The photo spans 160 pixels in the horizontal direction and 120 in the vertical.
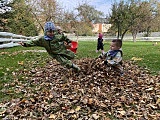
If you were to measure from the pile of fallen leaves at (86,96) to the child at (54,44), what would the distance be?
33 centimetres

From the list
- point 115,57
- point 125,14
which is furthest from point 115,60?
point 125,14

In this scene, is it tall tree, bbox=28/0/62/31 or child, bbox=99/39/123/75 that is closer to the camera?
child, bbox=99/39/123/75

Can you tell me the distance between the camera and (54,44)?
16.9 feet

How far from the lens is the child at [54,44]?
499cm

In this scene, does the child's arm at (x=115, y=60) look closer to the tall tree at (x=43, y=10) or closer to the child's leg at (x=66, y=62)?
the child's leg at (x=66, y=62)

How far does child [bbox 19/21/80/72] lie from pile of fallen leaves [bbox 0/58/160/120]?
33 centimetres

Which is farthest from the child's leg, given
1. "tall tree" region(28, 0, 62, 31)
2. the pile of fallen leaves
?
"tall tree" region(28, 0, 62, 31)

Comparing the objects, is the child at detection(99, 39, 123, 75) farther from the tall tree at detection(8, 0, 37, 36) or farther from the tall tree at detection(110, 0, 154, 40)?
the tall tree at detection(110, 0, 154, 40)

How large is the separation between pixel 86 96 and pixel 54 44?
1736mm

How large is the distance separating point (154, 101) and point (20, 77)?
3.02 m

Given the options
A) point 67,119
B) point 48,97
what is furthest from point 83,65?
point 67,119

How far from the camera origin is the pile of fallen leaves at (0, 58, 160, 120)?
10.9 feet

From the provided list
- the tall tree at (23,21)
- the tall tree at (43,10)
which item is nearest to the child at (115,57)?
the tall tree at (23,21)

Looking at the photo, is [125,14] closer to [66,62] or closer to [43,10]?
[43,10]
